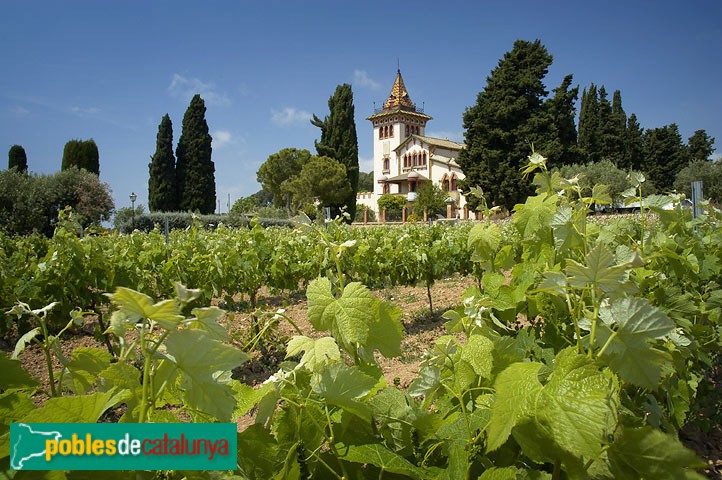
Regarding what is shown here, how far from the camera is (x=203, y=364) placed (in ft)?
1.91

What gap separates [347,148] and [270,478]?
42.8m

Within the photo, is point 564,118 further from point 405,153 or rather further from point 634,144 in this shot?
point 405,153

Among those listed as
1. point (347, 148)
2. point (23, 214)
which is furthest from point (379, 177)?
point (23, 214)

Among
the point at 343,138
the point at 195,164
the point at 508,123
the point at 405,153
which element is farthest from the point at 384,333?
the point at 405,153

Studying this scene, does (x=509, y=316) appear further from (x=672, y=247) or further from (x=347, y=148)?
(x=347, y=148)

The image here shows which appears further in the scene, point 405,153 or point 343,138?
point 405,153

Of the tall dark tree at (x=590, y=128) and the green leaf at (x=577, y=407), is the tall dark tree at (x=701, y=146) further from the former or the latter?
the green leaf at (x=577, y=407)

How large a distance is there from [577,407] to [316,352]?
1.47 feet

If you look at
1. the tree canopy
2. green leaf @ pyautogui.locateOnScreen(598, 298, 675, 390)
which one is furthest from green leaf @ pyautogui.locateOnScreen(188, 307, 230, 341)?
the tree canopy

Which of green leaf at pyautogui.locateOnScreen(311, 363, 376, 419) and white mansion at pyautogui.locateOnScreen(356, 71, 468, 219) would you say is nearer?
green leaf at pyautogui.locateOnScreen(311, 363, 376, 419)

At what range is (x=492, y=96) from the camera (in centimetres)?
3186

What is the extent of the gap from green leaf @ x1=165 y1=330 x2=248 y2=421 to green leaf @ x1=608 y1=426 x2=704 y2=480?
0.59 metres

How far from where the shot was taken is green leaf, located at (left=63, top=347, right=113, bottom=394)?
792 mm

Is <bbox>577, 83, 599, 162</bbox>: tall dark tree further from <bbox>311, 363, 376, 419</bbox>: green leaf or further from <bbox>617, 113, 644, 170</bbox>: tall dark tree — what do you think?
<bbox>311, 363, 376, 419</bbox>: green leaf
